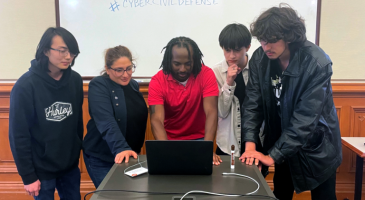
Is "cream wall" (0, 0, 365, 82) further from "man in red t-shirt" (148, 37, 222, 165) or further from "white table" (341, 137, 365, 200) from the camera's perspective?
"man in red t-shirt" (148, 37, 222, 165)

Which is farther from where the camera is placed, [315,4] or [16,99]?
[315,4]

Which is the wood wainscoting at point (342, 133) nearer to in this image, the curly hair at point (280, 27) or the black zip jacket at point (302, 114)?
the black zip jacket at point (302, 114)

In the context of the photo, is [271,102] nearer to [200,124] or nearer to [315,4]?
[200,124]

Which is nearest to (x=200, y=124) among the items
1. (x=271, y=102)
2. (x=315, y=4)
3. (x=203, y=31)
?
(x=271, y=102)

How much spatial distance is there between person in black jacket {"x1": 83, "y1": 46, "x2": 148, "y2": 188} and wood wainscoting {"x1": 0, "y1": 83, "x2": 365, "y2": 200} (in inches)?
24.3

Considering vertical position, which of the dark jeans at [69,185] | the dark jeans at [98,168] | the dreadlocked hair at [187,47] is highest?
the dreadlocked hair at [187,47]

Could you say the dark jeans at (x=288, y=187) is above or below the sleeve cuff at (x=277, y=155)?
below

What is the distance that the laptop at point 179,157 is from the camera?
3.52 ft

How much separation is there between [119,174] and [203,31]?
1.42 metres

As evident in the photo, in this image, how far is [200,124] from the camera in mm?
1645

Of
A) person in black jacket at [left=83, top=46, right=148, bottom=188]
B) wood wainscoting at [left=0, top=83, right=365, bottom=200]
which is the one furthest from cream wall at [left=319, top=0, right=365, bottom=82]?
person in black jacket at [left=83, top=46, right=148, bottom=188]

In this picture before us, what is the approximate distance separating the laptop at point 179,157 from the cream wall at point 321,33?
164 cm

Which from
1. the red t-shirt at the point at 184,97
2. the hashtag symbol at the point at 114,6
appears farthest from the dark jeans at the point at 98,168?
the hashtag symbol at the point at 114,6

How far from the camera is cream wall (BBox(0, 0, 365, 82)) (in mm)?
2117
